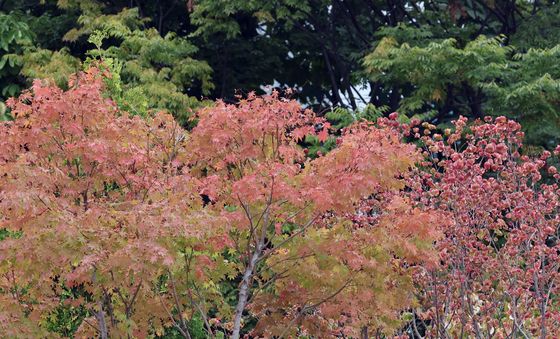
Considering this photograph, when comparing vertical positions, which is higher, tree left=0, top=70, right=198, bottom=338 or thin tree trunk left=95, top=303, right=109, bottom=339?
tree left=0, top=70, right=198, bottom=338

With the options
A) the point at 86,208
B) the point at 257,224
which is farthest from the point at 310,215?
the point at 86,208

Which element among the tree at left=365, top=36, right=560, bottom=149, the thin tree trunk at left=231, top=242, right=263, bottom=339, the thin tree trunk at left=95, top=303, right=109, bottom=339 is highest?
the tree at left=365, top=36, right=560, bottom=149

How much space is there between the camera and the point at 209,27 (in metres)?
16.4

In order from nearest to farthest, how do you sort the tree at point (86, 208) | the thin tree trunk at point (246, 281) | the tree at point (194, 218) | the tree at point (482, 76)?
the tree at point (86, 208), the tree at point (194, 218), the thin tree trunk at point (246, 281), the tree at point (482, 76)

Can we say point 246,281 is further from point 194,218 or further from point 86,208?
point 86,208

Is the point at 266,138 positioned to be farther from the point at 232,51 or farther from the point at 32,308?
the point at 232,51

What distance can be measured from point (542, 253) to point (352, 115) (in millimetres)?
7246

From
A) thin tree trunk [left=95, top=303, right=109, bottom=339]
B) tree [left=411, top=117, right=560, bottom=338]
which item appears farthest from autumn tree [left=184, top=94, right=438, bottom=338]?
thin tree trunk [left=95, top=303, right=109, bottom=339]

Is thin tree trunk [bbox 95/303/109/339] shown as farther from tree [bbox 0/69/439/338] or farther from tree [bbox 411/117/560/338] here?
tree [bbox 411/117/560/338]

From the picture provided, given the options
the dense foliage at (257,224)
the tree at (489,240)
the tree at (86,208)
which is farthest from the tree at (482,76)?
the tree at (86,208)

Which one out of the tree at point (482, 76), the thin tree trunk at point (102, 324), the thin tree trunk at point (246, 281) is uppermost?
the tree at point (482, 76)

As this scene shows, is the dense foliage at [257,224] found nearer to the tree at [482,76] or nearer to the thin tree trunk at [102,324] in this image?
the thin tree trunk at [102,324]

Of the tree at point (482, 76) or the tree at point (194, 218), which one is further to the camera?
the tree at point (482, 76)

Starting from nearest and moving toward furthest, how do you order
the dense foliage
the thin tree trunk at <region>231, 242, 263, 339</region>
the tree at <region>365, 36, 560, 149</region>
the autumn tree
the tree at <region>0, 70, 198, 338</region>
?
the tree at <region>0, 70, 198, 338</region> → the dense foliage → the autumn tree → the thin tree trunk at <region>231, 242, 263, 339</region> → the tree at <region>365, 36, 560, 149</region>
